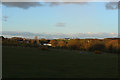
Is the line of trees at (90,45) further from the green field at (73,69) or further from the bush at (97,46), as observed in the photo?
the green field at (73,69)

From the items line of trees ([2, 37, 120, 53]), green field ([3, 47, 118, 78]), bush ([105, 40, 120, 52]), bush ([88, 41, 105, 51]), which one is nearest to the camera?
green field ([3, 47, 118, 78])

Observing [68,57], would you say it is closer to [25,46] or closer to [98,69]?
[98,69]

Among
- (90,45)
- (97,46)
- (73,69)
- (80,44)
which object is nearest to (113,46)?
(97,46)

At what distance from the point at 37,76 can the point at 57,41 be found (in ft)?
11.1

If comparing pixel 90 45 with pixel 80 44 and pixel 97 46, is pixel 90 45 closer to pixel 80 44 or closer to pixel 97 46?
pixel 97 46

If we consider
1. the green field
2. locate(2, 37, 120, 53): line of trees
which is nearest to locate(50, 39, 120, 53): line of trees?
locate(2, 37, 120, 53): line of trees

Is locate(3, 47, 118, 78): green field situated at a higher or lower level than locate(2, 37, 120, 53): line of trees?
lower

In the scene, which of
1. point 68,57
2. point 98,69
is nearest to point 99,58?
point 98,69

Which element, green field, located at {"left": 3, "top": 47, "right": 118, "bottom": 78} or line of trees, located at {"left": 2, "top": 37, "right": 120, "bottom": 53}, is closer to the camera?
green field, located at {"left": 3, "top": 47, "right": 118, "bottom": 78}

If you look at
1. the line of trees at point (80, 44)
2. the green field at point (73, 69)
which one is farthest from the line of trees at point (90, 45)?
the green field at point (73, 69)

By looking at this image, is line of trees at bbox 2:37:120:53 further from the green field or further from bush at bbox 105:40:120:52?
the green field

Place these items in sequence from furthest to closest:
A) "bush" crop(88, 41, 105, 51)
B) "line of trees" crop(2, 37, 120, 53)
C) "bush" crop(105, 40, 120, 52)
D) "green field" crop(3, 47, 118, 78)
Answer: "bush" crop(88, 41, 105, 51) < "line of trees" crop(2, 37, 120, 53) < "bush" crop(105, 40, 120, 52) < "green field" crop(3, 47, 118, 78)

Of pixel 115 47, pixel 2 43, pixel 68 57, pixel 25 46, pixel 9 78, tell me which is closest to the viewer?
pixel 9 78

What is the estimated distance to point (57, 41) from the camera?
268 inches
